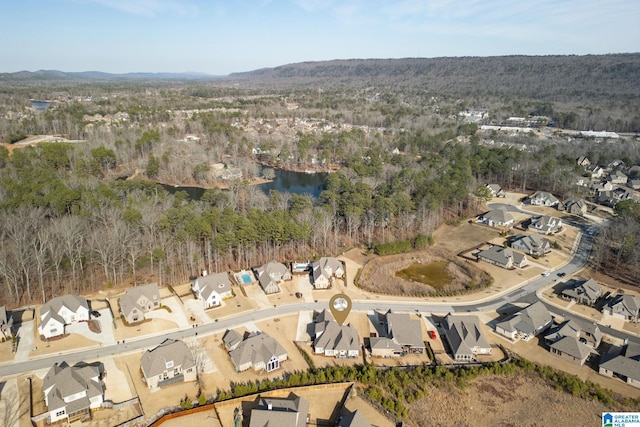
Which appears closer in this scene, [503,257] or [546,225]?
[503,257]

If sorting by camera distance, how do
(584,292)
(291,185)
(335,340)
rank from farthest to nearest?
1. (291,185)
2. (584,292)
3. (335,340)

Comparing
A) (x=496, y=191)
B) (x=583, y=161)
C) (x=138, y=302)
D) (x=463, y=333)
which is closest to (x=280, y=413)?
(x=463, y=333)

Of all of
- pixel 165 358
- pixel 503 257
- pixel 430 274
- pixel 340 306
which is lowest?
pixel 430 274

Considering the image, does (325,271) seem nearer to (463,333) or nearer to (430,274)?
(430,274)

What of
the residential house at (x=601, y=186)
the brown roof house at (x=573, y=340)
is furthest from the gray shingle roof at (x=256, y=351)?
the residential house at (x=601, y=186)

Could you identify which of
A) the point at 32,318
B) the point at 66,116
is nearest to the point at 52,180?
the point at 32,318

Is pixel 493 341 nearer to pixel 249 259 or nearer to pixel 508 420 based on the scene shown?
pixel 508 420
